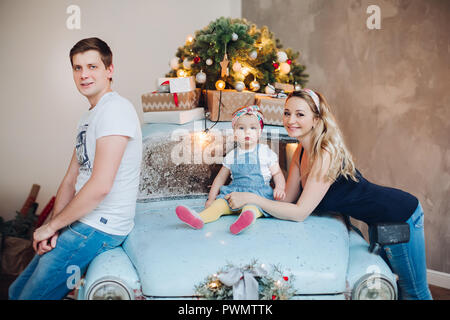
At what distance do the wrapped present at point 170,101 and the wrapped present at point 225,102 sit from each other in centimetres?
16

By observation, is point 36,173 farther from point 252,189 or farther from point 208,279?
point 208,279

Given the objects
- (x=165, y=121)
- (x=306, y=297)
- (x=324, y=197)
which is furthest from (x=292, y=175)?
(x=165, y=121)

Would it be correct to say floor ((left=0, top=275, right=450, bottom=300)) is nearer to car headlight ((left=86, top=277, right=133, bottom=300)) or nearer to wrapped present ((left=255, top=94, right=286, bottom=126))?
car headlight ((left=86, top=277, right=133, bottom=300))

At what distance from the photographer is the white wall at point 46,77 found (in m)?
3.68

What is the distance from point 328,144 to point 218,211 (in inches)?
29.6

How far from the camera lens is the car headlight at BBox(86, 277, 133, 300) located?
1514 mm

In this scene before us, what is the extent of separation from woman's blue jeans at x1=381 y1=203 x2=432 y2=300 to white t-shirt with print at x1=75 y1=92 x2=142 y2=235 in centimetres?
138

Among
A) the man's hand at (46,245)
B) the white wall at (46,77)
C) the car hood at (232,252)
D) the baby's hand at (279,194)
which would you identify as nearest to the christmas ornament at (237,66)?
the baby's hand at (279,194)

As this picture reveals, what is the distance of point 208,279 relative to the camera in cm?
156

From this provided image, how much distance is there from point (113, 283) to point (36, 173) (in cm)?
291

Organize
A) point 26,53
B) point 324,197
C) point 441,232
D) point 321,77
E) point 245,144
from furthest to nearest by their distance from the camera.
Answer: point 321,77 < point 26,53 < point 441,232 < point 245,144 < point 324,197

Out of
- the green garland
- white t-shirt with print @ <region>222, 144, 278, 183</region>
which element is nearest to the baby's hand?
white t-shirt with print @ <region>222, 144, 278, 183</region>

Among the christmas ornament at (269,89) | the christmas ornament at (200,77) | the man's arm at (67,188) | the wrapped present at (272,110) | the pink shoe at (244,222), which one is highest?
the christmas ornament at (200,77)

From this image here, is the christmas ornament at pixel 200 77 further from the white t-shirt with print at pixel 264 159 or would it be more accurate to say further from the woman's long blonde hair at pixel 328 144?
the woman's long blonde hair at pixel 328 144
